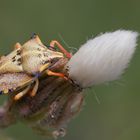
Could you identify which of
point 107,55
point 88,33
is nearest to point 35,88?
point 107,55

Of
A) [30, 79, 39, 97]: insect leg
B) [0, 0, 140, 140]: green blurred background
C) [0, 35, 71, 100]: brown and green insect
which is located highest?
[0, 35, 71, 100]: brown and green insect

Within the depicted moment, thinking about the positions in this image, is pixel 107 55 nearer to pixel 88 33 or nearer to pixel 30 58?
pixel 30 58

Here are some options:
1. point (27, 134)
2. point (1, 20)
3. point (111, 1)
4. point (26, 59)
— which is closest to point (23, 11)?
point (1, 20)

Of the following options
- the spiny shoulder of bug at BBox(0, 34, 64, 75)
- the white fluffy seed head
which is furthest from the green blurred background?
the white fluffy seed head

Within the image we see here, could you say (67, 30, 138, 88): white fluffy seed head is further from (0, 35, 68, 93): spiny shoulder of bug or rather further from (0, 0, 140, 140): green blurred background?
(0, 0, 140, 140): green blurred background

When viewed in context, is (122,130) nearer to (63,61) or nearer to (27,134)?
(27,134)

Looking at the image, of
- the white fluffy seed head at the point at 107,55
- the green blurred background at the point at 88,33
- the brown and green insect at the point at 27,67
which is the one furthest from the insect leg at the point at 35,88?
the green blurred background at the point at 88,33

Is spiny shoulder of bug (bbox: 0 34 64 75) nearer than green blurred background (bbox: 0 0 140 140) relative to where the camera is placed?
Yes
